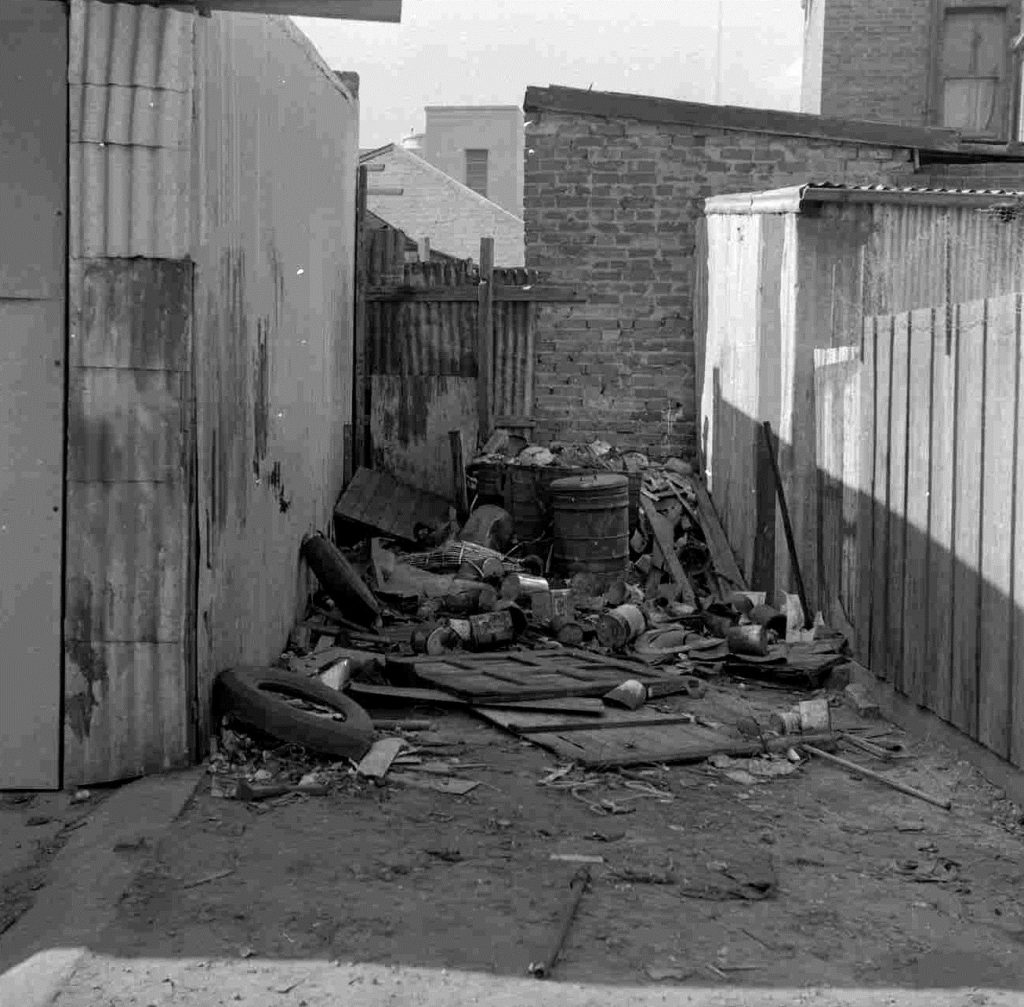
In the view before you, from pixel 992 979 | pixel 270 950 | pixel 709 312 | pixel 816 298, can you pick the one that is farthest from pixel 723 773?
pixel 709 312

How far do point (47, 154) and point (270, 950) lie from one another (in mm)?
3545

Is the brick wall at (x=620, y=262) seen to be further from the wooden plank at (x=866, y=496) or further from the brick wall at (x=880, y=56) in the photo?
the brick wall at (x=880, y=56)

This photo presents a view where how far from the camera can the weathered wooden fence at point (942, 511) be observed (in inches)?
252

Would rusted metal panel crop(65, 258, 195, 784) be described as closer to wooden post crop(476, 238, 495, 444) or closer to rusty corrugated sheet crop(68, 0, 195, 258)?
rusty corrugated sheet crop(68, 0, 195, 258)

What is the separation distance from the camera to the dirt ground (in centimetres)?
452

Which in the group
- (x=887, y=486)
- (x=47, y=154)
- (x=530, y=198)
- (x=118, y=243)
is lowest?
(x=887, y=486)

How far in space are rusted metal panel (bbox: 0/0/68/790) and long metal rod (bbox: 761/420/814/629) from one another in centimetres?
566

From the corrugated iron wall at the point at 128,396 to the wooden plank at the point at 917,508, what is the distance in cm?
374

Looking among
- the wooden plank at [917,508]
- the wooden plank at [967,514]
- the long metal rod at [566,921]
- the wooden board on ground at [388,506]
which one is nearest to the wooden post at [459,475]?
the wooden board on ground at [388,506]

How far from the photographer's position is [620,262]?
14578 mm

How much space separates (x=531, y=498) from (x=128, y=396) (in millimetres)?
6837

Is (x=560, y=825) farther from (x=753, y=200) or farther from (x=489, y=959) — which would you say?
(x=753, y=200)

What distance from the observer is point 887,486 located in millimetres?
8180

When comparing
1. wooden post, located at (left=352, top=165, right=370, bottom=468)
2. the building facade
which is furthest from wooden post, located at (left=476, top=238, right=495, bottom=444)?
the building facade
